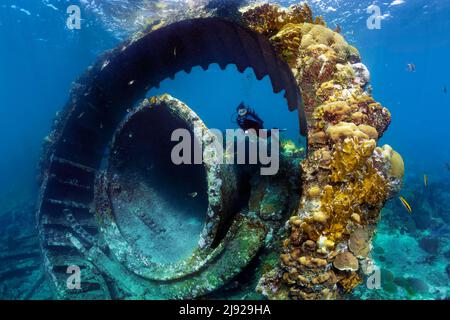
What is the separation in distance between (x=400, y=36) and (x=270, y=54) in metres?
37.5

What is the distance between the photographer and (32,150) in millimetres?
40000

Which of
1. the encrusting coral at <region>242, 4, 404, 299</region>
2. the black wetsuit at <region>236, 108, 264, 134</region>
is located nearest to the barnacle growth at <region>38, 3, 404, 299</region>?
the encrusting coral at <region>242, 4, 404, 299</region>

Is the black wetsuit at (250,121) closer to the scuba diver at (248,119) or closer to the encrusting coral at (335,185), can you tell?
the scuba diver at (248,119)

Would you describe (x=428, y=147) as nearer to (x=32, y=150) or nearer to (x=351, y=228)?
(x=351, y=228)

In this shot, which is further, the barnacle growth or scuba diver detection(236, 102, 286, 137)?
scuba diver detection(236, 102, 286, 137)

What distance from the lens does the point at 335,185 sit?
122 inches

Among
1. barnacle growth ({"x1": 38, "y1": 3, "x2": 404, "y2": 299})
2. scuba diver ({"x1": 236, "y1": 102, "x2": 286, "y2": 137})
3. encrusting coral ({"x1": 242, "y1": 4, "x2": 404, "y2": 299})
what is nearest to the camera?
encrusting coral ({"x1": 242, "y1": 4, "x2": 404, "y2": 299})

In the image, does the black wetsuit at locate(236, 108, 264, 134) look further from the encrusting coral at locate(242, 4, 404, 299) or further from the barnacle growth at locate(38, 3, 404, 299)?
the encrusting coral at locate(242, 4, 404, 299)

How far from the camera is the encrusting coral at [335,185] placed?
2.88 meters

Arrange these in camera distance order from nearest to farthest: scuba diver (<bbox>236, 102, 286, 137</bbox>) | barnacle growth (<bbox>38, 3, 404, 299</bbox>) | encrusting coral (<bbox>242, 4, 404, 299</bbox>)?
encrusting coral (<bbox>242, 4, 404, 299</bbox>) < barnacle growth (<bbox>38, 3, 404, 299</bbox>) < scuba diver (<bbox>236, 102, 286, 137</bbox>)

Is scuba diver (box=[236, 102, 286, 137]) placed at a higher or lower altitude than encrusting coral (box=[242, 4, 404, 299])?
higher

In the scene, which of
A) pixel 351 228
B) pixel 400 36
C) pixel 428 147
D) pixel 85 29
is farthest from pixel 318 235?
pixel 428 147

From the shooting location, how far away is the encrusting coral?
9.45ft

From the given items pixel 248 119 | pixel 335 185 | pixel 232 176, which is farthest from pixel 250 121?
pixel 335 185
